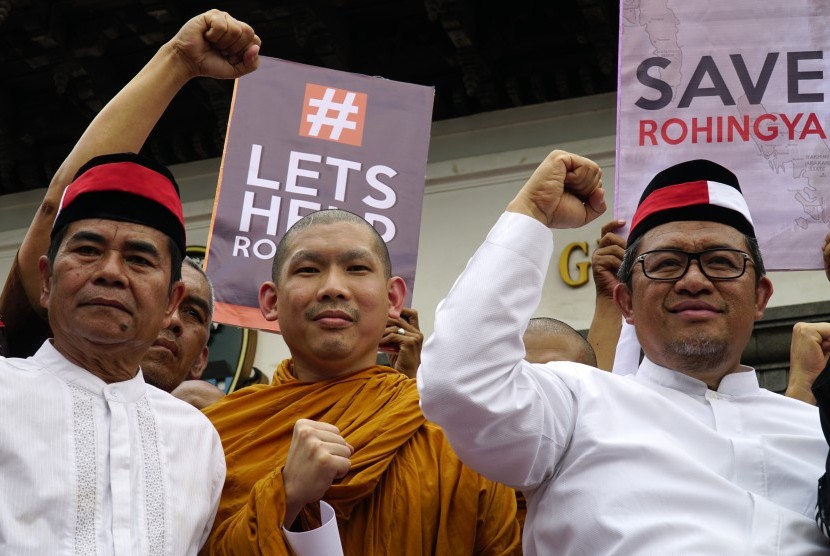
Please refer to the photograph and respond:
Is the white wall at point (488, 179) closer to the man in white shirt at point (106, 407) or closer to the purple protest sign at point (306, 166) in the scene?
the purple protest sign at point (306, 166)

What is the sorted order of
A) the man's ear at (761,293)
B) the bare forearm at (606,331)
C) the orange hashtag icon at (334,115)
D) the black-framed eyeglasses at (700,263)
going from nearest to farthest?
the black-framed eyeglasses at (700,263) < the man's ear at (761,293) < the bare forearm at (606,331) < the orange hashtag icon at (334,115)

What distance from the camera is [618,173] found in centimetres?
416

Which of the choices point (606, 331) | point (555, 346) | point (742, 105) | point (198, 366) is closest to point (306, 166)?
point (198, 366)

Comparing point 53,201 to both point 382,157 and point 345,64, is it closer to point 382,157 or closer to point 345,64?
point 382,157

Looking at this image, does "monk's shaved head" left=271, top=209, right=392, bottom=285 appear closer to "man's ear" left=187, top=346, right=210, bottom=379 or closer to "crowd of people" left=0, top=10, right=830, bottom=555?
"crowd of people" left=0, top=10, right=830, bottom=555

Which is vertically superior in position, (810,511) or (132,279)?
(132,279)

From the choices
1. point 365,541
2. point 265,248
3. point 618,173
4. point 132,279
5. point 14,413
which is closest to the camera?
point 14,413

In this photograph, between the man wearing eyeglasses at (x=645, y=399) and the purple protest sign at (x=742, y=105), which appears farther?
the purple protest sign at (x=742, y=105)

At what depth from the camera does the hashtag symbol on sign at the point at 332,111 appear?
4852mm

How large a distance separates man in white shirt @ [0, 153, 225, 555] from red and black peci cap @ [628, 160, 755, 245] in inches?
40.2

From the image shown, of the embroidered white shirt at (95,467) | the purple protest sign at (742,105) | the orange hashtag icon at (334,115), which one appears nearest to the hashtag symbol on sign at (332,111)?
the orange hashtag icon at (334,115)

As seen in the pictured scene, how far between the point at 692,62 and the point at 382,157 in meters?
1.13

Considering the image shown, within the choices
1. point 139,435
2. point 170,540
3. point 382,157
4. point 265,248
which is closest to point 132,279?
point 139,435

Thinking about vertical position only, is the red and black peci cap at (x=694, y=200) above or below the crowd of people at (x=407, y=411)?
above
